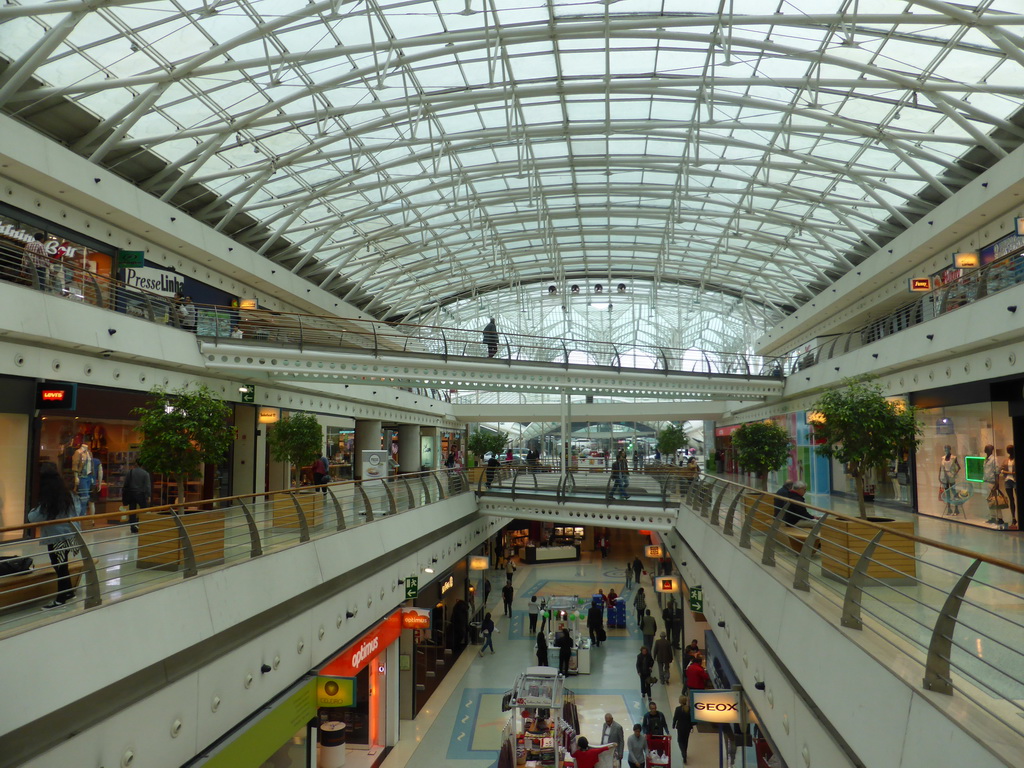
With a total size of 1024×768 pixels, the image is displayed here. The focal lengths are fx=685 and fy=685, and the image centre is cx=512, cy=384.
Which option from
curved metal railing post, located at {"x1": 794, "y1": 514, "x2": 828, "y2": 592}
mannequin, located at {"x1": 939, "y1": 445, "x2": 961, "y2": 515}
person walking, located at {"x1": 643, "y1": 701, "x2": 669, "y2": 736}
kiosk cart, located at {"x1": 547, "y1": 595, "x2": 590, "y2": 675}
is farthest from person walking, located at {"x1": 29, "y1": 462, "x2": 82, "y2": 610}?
mannequin, located at {"x1": 939, "y1": 445, "x2": 961, "y2": 515}

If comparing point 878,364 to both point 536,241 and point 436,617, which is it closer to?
point 436,617

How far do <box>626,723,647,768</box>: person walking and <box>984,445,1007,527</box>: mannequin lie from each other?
30.7 feet

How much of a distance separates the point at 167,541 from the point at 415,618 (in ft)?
28.6

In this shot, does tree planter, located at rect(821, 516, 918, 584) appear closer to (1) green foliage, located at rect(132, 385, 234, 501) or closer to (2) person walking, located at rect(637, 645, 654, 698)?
(1) green foliage, located at rect(132, 385, 234, 501)

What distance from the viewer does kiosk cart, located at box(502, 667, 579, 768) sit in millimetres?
12805

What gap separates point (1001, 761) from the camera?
312 centimetres

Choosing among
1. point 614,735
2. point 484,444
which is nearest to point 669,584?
point 614,735

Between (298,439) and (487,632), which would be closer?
(298,439)

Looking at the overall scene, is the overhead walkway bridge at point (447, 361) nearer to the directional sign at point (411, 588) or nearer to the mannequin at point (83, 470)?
the mannequin at point (83, 470)

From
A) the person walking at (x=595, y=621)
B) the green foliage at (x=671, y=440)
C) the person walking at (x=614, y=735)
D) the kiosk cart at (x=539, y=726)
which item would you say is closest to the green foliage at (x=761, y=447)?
the person walking at (x=595, y=621)

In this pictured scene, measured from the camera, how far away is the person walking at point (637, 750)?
12852mm

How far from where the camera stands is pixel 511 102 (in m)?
23.3

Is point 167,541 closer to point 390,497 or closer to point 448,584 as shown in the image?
point 390,497

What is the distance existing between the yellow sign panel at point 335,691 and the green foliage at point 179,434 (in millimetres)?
3663
